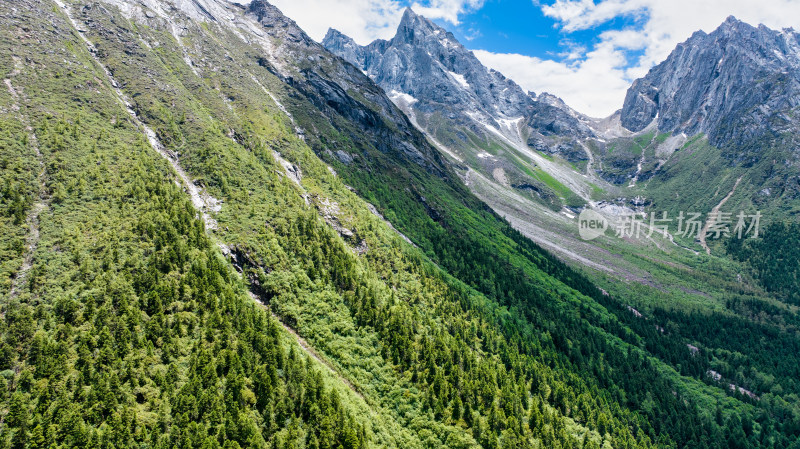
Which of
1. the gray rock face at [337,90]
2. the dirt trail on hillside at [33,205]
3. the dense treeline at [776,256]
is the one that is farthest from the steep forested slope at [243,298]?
the dense treeline at [776,256]

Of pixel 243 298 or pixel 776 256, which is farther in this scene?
pixel 776 256

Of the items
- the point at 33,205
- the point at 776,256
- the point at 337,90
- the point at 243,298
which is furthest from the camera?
the point at 776,256

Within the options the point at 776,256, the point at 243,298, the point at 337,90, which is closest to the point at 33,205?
the point at 243,298

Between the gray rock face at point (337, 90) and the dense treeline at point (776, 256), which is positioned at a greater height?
the dense treeline at point (776, 256)

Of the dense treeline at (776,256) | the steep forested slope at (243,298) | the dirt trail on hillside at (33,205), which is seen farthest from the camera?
the dense treeline at (776,256)

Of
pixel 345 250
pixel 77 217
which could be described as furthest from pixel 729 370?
pixel 77 217

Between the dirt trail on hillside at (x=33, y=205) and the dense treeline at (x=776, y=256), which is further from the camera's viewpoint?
the dense treeline at (x=776, y=256)

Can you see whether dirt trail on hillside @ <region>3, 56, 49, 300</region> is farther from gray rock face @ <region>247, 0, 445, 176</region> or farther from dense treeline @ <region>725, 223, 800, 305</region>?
dense treeline @ <region>725, 223, 800, 305</region>

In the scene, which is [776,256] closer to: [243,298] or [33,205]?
[243,298]

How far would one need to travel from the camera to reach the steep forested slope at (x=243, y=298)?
97.3 feet

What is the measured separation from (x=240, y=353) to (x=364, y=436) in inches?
603

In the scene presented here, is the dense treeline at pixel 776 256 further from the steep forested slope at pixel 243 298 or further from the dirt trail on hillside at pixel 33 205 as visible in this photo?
the dirt trail on hillside at pixel 33 205

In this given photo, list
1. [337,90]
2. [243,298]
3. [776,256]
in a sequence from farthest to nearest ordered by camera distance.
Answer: [776,256] → [337,90] → [243,298]

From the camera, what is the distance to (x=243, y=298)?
43844mm
